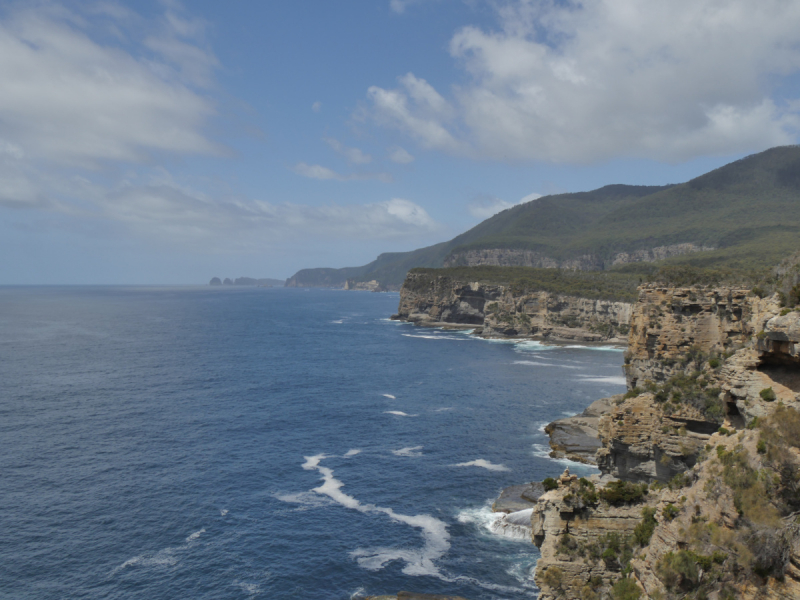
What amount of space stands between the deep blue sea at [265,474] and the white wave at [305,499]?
0.22 meters

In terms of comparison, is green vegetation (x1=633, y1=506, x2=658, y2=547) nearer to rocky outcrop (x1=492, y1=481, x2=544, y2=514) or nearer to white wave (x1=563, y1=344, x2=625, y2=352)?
rocky outcrop (x1=492, y1=481, x2=544, y2=514)

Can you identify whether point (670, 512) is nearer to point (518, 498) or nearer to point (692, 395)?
point (692, 395)

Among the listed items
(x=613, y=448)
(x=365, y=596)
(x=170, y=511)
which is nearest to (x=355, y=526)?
(x=365, y=596)

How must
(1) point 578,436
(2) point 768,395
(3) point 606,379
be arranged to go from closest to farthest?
1. (2) point 768,395
2. (1) point 578,436
3. (3) point 606,379

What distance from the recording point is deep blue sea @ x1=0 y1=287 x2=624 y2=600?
148 ft

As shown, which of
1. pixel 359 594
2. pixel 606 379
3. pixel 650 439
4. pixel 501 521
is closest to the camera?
pixel 650 439

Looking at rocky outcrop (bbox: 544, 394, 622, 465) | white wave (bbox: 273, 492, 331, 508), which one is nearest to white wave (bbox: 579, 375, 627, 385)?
rocky outcrop (bbox: 544, 394, 622, 465)

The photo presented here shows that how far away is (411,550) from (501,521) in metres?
9.82

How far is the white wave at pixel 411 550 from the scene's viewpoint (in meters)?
46.2

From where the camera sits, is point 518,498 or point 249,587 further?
point 518,498

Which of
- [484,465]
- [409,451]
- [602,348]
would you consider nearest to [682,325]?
[484,465]

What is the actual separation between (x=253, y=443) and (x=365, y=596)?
38695 mm

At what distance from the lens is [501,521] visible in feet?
172

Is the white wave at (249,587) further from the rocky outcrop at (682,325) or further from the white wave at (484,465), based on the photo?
the rocky outcrop at (682,325)
